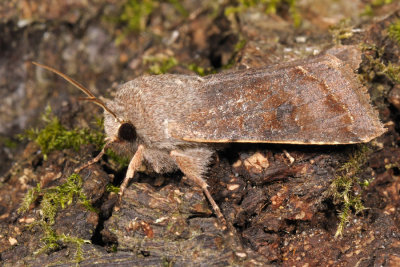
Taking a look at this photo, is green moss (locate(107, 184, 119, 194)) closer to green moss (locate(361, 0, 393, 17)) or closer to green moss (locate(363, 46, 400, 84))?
green moss (locate(363, 46, 400, 84))

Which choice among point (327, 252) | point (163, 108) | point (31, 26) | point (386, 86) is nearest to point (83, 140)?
point (163, 108)

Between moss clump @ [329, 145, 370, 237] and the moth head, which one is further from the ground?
the moth head

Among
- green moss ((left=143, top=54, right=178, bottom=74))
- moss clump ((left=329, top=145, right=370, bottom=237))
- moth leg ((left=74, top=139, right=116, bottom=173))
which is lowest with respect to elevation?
moss clump ((left=329, top=145, right=370, bottom=237))

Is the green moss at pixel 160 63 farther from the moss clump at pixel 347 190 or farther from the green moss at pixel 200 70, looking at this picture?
the moss clump at pixel 347 190

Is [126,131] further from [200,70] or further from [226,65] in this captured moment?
[226,65]

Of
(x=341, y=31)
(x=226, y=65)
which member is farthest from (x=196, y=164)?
(x=341, y=31)

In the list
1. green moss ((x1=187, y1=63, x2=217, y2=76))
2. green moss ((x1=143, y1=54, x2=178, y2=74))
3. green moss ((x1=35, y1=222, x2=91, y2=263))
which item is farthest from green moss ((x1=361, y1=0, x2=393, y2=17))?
green moss ((x1=35, y1=222, x2=91, y2=263))

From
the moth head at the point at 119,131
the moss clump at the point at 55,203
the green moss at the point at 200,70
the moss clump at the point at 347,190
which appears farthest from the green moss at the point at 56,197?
the moss clump at the point at 347,190
